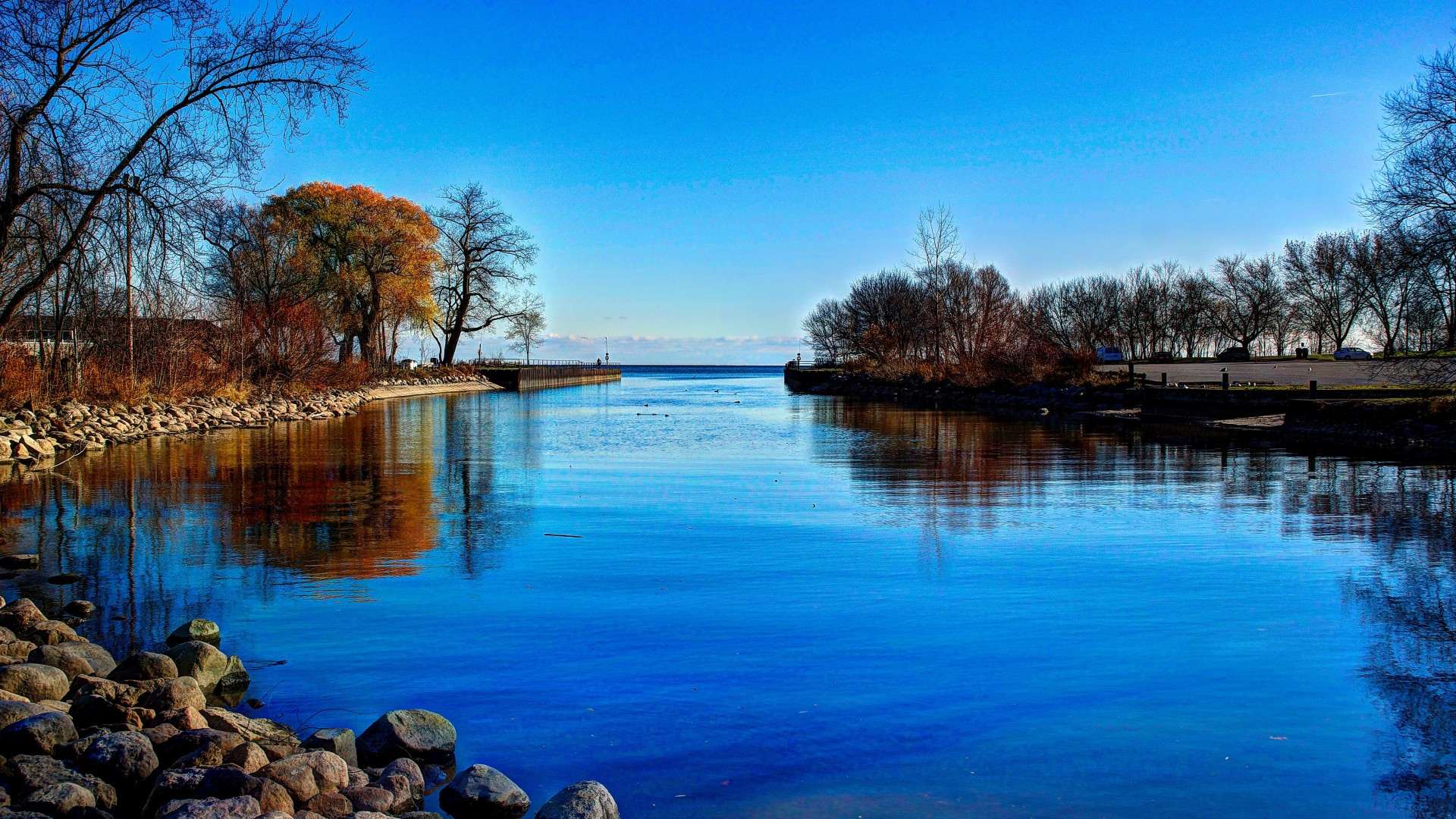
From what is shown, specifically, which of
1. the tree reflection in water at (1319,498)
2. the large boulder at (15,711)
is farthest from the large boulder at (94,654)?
the tree reflection in water at (1319,498)

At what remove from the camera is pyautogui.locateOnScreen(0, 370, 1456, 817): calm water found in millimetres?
5090

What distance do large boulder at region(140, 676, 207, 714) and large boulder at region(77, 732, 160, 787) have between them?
775mm

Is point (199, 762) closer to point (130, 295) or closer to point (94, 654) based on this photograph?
point (94, 654)

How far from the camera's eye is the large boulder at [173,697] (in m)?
5.38

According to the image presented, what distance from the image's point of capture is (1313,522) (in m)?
12.6

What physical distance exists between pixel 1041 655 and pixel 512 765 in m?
3.78

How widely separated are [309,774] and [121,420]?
954 inches

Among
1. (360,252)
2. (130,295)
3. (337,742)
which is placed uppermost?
(360,252)

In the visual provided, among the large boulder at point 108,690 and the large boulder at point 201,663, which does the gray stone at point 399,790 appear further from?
the large boulder at point 201,663

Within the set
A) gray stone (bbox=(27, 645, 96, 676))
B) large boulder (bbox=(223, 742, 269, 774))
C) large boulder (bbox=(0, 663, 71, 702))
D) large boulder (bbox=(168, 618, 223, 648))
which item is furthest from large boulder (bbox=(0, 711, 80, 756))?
large boulder (bbox=(168, 618, 223, 648))

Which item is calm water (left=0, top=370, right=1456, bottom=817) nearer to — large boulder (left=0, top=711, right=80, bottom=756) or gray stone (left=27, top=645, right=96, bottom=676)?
gray stone (left=27, top=645, right=96, bottom=676)

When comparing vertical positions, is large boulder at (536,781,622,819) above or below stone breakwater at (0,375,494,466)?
below

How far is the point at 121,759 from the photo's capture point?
439 cm

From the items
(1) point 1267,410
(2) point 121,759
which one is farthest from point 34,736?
(1) point 1267,410
